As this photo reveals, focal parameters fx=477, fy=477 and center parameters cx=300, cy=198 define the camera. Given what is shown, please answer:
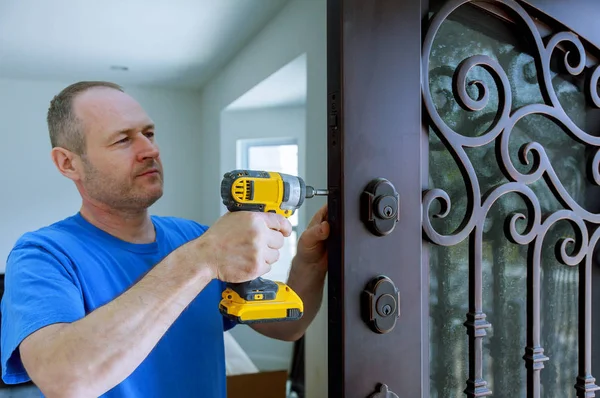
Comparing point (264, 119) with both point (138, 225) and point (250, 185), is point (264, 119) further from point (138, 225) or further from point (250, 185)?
point (250, 185)

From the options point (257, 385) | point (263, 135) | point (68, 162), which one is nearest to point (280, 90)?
point (263, 135)

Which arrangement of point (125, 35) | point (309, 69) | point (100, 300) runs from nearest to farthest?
point (100, 300), point (309, 69), point (125, 35)

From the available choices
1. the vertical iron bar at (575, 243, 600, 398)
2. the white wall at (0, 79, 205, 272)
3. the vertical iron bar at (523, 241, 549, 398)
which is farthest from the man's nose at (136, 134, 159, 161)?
the white wall at (0, 79, 205, 272)

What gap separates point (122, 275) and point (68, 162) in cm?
31

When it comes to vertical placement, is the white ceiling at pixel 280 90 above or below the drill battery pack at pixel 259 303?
above

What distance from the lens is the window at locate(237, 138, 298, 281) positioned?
4.08 meters

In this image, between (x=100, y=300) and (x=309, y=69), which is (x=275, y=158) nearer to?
(x=309, y=69)

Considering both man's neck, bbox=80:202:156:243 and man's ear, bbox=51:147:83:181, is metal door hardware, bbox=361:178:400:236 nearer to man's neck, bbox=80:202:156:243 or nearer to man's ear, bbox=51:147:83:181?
man's neck, bbox=80:202:156:243

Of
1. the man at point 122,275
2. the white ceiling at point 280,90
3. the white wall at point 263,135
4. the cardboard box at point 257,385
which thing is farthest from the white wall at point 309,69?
the man at point 122,275

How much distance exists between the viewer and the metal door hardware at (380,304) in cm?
72

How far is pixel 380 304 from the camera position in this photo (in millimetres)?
729

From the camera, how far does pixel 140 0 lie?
7.95ft

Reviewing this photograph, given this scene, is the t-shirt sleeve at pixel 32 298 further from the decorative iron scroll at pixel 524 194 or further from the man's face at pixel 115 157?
the decorative iron scroll at pixel 524 194

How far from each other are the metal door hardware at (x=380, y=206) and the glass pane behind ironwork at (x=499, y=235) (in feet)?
0.38
